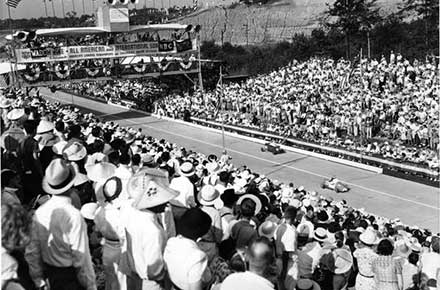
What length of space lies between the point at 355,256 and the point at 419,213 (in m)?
12.8

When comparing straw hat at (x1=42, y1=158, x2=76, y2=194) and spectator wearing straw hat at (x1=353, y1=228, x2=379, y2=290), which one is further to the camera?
spectator wearing straw hat at (x1=353, y1=228, x2=379, y2=290)

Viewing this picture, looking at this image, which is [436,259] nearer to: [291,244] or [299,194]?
[291,244]

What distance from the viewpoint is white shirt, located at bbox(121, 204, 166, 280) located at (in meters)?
5.17

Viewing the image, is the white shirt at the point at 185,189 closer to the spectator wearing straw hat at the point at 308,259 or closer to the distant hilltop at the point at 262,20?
the spectator wearing straw hat at the point at 308,259

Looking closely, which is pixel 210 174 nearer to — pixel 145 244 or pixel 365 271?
pixel 365 271

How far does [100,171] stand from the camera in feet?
26.2

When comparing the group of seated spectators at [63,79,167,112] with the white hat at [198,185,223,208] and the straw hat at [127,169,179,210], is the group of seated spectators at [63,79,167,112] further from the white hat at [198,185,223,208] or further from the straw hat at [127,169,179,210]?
the straw hat at [127,169,179,210]

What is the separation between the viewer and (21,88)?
39375 mm

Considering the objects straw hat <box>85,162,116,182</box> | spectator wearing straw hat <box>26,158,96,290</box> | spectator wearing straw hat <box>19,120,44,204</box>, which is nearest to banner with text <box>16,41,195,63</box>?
spectator wearing straw hat <box>19,120,44,204</box>

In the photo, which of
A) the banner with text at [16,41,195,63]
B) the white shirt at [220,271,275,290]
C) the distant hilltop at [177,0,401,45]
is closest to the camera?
the white shirt at [220,271,275,290]

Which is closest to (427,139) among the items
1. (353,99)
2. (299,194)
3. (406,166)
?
(406,166)

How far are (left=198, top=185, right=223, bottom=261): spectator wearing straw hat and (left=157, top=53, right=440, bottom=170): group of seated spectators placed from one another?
17589mm

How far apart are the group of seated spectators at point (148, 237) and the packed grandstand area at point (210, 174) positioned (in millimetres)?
17

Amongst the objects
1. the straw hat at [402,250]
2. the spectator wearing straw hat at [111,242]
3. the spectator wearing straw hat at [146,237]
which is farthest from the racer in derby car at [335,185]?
the spectator wearing straw hat at [146,237]
